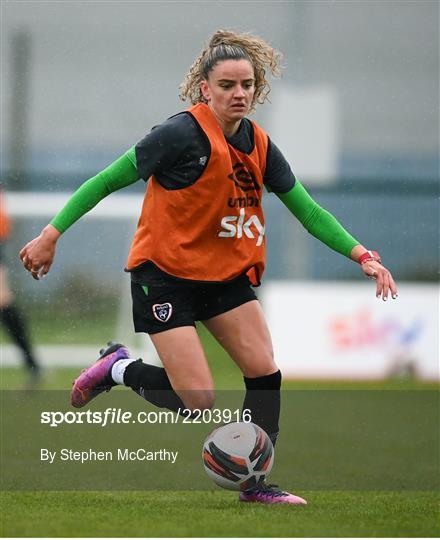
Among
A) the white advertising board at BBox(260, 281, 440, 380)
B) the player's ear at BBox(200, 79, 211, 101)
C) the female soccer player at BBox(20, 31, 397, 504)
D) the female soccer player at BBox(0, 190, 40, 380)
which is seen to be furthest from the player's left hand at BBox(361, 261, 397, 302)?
the white advertising board at BBox(260, 281, 440, 380)

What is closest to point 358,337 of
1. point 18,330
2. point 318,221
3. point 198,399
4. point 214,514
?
point 18,330

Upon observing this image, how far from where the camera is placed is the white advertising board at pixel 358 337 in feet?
30.9

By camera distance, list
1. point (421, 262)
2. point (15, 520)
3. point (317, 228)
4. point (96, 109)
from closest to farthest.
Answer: point (15, 520), point (317, 228), point (421, 262), point (96, 109)

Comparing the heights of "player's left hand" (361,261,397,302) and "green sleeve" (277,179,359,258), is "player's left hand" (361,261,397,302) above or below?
below

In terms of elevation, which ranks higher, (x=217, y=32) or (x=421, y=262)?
(x=217, y=32)

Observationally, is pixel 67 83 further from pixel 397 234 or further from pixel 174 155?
pixel 174 155

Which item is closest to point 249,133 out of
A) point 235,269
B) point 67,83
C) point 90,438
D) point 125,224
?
point 235,269

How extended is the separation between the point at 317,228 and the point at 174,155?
2.30ft

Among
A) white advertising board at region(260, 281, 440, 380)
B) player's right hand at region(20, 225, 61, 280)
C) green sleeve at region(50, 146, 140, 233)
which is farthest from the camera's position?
white advertising board at region(260, 281, 440, 380)

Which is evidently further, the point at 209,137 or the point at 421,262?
the point at 421,262

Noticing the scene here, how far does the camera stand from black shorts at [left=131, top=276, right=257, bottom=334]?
429 centimetres

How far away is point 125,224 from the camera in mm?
10273

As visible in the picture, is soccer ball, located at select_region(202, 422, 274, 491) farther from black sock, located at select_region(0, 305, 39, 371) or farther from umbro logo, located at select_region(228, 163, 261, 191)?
black sock, located at select_region(0, 305, 39, 371)

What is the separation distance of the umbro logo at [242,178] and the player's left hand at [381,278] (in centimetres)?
53
